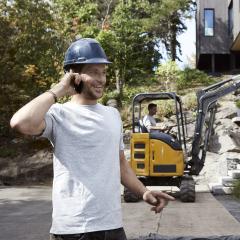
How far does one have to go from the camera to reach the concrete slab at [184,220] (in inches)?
287

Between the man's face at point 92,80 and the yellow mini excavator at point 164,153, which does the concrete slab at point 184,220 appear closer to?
the yellow mini excavator at point 164,153

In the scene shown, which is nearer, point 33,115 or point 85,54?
Answer: point 33,115

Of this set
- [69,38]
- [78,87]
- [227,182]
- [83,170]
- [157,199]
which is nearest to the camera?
[83,170]

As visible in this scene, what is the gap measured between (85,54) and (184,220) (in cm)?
618

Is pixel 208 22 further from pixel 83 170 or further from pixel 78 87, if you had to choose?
pixel 83 170

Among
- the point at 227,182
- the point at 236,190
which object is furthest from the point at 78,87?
the point at 227,182

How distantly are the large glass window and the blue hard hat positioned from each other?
29009 mm

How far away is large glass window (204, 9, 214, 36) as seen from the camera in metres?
A: 30.9

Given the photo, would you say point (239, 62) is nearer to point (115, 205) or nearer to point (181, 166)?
point (181, 166)

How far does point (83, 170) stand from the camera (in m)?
2.51

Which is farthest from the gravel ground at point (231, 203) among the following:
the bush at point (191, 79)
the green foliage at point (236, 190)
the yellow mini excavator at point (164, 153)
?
the bush at point (191, 79)

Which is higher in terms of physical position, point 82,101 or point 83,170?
point 82,101

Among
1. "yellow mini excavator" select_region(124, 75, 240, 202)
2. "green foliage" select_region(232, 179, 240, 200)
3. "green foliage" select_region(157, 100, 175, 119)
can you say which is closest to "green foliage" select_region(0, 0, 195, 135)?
"green foliage" select_region(157, 100, 175, 119)

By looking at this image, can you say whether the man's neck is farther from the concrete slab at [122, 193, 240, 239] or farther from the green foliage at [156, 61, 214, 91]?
the green foliage at [156, 61, 214, 91]
